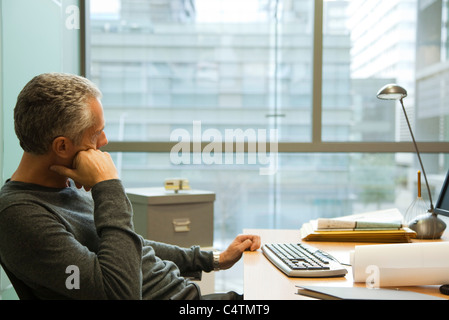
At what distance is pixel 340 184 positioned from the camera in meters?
3.07

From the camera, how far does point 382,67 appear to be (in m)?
3.08

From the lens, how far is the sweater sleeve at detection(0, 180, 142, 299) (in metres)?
0.97

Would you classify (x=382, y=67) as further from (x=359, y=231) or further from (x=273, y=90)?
(x=359, y=231)

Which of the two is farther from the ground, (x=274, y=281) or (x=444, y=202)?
(x=444, y=202)

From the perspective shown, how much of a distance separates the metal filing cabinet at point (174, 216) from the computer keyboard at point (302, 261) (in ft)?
2.90

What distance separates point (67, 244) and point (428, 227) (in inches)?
52.8

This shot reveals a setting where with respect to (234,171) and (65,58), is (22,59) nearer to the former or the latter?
(65,58)

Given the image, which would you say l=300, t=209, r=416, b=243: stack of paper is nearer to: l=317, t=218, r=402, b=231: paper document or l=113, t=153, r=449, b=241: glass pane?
l=317, t=218, r=402, b=231: paper document

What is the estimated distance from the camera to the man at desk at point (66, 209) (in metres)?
0.98

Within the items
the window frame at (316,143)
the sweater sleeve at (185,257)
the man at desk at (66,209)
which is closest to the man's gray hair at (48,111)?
the man at desk at (66,209)

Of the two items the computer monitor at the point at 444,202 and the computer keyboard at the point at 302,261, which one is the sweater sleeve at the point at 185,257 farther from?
the computer monitor at the point at 444,202

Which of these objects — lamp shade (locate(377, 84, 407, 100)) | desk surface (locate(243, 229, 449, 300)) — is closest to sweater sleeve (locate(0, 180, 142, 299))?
desk surface (locate(243, 229, 449, 300))

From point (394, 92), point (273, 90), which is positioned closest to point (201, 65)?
point (273, 90)

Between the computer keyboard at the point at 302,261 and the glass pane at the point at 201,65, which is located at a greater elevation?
the glass pane at the point at 201,65
